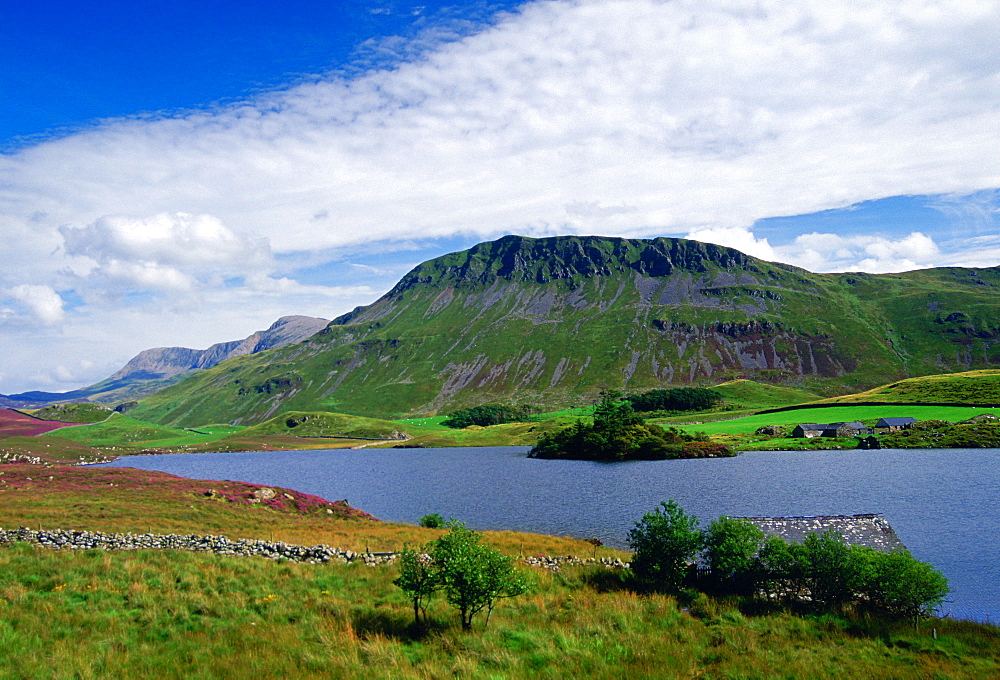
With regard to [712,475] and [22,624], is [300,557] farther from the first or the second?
[712,475]

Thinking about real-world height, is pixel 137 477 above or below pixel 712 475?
above

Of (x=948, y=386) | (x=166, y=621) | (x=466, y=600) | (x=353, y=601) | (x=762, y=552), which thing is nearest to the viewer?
(x=166, y=621)

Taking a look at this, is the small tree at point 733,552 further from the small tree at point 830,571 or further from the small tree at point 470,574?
the small tree at point 470,574

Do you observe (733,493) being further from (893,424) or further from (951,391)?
(951,391)

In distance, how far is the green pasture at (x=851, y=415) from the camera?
154 metres

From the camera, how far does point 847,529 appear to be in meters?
37.7

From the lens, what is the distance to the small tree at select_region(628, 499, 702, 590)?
35.3 m

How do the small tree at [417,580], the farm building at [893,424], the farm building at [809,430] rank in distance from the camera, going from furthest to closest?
the farm building at [809,430] < the farm building at [893,424] < the small tree at [417,580]

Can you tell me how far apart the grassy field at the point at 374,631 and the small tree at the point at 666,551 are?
7.64 feet

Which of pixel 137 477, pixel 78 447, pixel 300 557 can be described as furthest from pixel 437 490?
pixel 78 447

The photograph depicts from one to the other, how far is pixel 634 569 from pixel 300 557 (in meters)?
23.8

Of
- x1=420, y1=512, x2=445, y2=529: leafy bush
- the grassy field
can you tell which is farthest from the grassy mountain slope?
the grassy field

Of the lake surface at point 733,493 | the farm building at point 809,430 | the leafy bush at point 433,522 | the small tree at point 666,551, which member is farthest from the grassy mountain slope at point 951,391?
the small tree at point 666,551

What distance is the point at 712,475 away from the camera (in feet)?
330
